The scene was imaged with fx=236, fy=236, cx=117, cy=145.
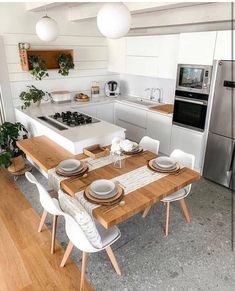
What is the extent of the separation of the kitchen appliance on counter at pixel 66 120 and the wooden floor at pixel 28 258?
1068 millimetres

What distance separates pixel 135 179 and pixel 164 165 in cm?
32

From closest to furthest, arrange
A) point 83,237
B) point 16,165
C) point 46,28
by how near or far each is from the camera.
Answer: point 83,237
point 46,28
point 16,165

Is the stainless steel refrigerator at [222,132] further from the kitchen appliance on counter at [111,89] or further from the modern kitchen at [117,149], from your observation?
the kitchen appliance on counter at [111,89]

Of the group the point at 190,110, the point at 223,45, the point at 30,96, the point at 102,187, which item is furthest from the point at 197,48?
the point at 30,96

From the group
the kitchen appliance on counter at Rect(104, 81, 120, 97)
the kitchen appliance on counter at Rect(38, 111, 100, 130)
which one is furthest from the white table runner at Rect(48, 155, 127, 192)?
the kitchen appliance on counter at Rect(104, 81, 120, 97)

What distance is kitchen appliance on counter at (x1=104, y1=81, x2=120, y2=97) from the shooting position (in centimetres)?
481

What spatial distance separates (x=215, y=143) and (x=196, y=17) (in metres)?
1.64

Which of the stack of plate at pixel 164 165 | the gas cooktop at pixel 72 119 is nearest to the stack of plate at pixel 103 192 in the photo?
the stack of plate at pixel 164 165

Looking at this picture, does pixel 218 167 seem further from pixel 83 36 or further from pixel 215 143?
pixel 83 36

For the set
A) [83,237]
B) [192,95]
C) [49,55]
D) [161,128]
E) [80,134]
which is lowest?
[83,237]

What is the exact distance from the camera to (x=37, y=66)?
3.72m

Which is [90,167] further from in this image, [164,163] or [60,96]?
[60,96]

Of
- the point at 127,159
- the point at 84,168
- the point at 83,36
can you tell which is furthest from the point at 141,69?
the point at 84,168

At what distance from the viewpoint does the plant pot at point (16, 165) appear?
336 cm
